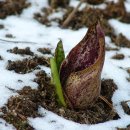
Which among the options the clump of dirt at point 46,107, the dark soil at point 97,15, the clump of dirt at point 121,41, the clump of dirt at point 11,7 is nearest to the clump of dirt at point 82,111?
the clump of dirt at point 46,107

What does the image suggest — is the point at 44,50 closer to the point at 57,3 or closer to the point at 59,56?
the point at 59,56

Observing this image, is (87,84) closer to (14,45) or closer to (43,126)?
(43,126)

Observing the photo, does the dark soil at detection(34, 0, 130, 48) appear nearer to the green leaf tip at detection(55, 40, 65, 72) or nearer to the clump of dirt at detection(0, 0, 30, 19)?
the clump of dirt at detection(0, 0, 30, 19)

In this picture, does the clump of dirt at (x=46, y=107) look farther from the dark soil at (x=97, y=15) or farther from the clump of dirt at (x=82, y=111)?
the dark soil at (x=97, y=15)

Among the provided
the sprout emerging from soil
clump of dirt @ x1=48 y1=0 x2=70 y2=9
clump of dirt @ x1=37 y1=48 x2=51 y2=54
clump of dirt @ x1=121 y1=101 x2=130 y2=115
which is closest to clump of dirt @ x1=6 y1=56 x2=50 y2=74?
clump of dirt @ x1=37 y1=48 x2=51 y2=54

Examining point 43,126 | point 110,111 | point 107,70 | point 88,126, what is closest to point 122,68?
point 107,70

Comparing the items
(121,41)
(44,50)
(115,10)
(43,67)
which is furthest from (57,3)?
(43,67)
